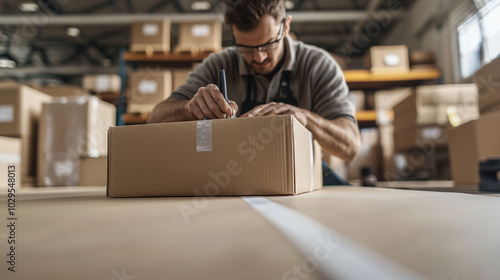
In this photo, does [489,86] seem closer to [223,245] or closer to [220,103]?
[220,103]

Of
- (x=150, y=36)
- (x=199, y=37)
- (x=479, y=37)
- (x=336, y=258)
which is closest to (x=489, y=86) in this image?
(x=336, y=258)

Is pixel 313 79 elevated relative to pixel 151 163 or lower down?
elevated

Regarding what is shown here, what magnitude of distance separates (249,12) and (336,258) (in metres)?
0.91

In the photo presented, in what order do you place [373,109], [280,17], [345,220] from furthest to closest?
1. [373,109]
2. [280,17]
3. [345,220]

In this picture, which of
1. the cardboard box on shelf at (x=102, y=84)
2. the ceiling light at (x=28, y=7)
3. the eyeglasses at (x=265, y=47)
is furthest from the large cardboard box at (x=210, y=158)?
the ceiling light at (x=28, y=7)

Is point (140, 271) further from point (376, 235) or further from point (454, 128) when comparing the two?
point (454, 128)

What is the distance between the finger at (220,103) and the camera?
30.5 inches

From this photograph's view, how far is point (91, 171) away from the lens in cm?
195

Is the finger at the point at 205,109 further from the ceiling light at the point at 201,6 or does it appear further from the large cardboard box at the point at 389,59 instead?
the ceiling light at the point at 201,6

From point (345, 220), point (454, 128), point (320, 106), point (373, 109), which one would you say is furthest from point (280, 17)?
point (373, 109)

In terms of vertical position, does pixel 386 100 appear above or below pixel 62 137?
above

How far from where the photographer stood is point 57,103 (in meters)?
2.19

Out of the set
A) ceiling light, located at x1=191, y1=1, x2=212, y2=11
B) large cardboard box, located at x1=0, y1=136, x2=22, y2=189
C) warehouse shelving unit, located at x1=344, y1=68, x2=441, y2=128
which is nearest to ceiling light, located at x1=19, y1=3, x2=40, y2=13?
ceiling light, located at x1=191, y1=1, x2=212, y2=11

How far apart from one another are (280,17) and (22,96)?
5.88 ft
